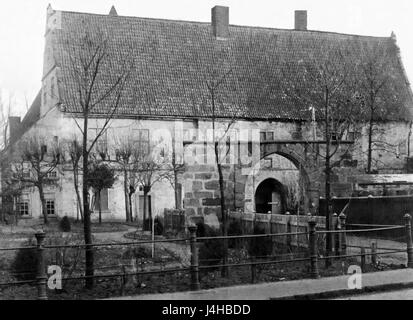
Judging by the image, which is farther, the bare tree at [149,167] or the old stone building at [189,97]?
the old stone building at [189,97]

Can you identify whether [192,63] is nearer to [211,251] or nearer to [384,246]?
[384,246]

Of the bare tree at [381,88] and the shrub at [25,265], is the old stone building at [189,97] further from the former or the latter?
the shrub at [25,265]

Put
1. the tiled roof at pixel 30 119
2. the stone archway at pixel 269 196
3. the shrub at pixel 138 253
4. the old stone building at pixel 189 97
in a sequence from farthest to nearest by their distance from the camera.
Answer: the tiled roof at pixel 30 119 → the stone archway at pixel 269 196 → the old stone building at pixel 189 97 → the shrub at pixel 138 253

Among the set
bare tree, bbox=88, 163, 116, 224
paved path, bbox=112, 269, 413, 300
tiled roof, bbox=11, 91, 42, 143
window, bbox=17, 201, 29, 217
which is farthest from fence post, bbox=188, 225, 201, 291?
window, bbox=17, 201, 29, 217

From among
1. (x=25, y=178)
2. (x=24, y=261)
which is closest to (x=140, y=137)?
(x=25, y=178)

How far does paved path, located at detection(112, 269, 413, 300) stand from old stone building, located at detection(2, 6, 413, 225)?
14.6 meters

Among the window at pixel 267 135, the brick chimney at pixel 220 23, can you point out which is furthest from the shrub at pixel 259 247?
the brick chimney at pixel 220 23

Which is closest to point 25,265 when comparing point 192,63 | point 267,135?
point 267,135

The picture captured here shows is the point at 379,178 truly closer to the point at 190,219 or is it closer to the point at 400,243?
the point at 400,243

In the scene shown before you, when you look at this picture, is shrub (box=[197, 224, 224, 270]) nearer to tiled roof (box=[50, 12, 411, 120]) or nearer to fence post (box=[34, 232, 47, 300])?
fence post (box=[34, 232, 47, 300])

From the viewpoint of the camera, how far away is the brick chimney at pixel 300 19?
39875 millimetres

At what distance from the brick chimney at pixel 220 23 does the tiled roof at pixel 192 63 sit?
379 mm

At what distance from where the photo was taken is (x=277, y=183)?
34.5 meters

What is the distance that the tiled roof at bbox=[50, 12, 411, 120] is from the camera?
30719mm
